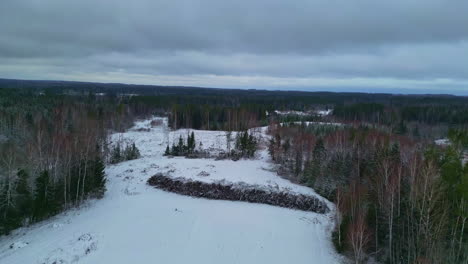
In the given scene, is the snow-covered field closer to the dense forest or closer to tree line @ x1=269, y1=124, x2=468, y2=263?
the dense forest

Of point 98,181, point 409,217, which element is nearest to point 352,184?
point 409,217

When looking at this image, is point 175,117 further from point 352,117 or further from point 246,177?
point 352,117

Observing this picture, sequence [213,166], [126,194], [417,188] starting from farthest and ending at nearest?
[213,166], [126,194], [417,188]

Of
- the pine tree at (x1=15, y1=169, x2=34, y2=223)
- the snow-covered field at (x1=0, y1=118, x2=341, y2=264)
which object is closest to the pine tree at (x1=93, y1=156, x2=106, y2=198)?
the snow-covered field at (x1=0, y1=118, x2=341, y2=264)

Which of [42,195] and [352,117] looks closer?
[42,195]

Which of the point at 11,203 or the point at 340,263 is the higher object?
the point at 11,203

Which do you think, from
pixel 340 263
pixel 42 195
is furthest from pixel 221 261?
pixel 42 195

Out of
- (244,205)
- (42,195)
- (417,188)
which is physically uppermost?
(417,188)

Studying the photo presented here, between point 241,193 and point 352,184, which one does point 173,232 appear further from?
point 352,184
